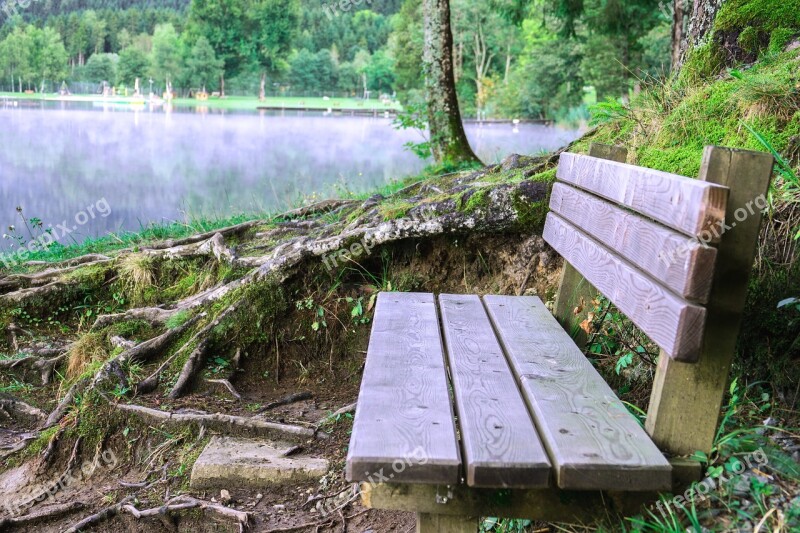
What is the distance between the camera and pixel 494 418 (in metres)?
1.90

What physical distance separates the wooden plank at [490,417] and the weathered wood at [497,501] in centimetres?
15

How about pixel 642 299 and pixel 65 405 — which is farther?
pixel 65 405

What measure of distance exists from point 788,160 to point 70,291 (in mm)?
5914

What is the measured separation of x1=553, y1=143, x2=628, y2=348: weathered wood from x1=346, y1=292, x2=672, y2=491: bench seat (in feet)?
1.12

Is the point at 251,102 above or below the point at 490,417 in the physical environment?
above

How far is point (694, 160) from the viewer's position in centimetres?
338

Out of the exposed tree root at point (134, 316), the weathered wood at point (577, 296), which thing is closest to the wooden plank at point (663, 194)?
the weathered wood at point (577, 296)

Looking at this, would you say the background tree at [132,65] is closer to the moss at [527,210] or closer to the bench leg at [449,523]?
the moss at [527,210]

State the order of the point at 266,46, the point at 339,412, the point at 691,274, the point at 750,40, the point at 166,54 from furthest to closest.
→ the point at 166,54 → the point at 266,46 → the point at 750,40 → the point at 339,412 → the point at 691,274

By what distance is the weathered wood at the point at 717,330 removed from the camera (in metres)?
1.74

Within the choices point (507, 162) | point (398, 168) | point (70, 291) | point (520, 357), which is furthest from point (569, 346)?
point (398, 168)

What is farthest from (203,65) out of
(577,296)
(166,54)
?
(577,296)

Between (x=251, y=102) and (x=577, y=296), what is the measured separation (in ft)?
91.2

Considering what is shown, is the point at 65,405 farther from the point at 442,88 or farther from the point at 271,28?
the point at 271,28
